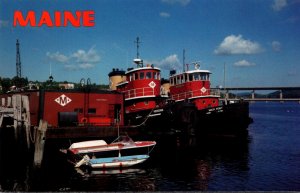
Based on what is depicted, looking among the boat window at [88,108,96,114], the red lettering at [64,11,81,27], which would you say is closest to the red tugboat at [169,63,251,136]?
the boat window at [88,108,96,114]

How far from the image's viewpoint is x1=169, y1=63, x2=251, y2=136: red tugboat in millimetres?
39094

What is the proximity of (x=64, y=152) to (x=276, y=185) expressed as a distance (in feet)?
50.3

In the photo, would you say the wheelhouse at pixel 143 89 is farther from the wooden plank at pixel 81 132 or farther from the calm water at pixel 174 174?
the wooden plank at pixel 81 132

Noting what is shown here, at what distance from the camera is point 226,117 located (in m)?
40.2

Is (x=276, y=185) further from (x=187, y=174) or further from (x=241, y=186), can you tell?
(x=187, y=174)

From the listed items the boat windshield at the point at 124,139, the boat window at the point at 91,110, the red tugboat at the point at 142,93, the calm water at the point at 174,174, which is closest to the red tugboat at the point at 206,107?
the red tugboat at the point at 142,93

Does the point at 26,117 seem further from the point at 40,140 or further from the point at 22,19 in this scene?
the point at 22,19

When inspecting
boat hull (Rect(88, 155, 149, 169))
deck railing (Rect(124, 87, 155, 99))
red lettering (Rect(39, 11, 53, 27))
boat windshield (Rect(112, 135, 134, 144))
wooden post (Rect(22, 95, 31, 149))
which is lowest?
boat hull (Rect(88, 155, 149, 169))

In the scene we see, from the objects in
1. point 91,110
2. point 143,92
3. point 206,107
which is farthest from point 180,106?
point 91,110

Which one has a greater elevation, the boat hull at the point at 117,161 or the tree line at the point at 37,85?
the tree line at the point at 37,85

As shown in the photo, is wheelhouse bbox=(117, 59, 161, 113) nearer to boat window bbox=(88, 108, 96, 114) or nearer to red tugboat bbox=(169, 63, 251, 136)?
red tugboat bbox=(169, 63, 251, 136)

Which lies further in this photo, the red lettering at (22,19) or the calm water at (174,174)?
the calm water at (174,174)

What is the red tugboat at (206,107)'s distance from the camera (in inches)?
1539

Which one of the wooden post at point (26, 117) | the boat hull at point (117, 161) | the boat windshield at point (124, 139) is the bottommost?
the boat hull at point (117, 161)
